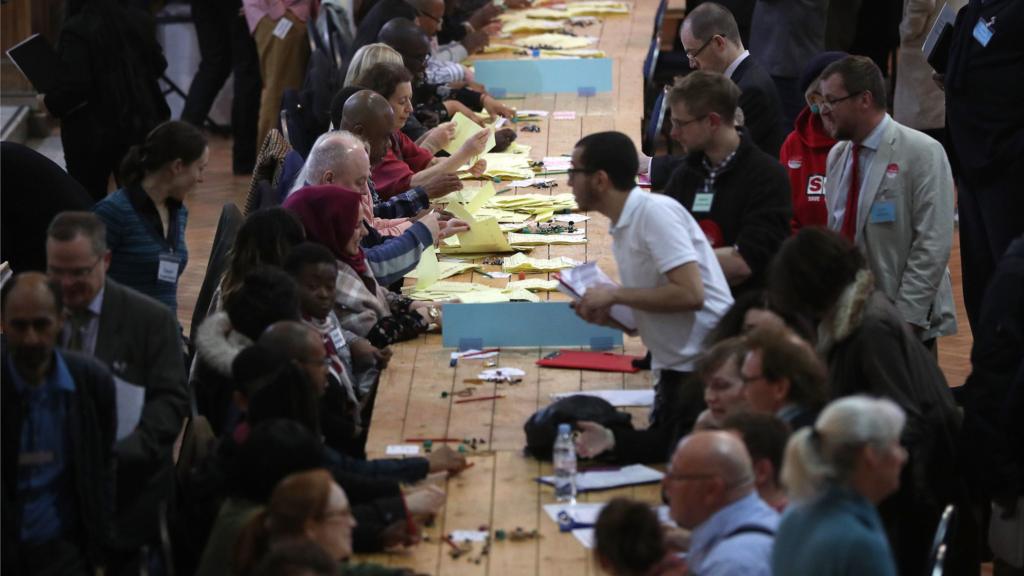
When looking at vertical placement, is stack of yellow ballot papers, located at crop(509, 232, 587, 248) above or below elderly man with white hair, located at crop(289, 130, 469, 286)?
below

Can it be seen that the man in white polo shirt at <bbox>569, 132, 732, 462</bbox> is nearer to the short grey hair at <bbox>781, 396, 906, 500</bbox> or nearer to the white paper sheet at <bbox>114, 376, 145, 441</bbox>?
the white paper sheet at <bbox>114, 376, 145, 441</bbox>

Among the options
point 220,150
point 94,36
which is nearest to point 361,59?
point 94,36

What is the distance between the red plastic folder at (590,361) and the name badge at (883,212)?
1.02 meters

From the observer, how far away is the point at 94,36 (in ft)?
28.0

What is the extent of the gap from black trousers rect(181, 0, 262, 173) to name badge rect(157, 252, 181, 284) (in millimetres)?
5960

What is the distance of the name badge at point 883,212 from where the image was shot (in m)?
5.94

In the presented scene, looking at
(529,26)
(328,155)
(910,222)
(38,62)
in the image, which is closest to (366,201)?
(328,155)

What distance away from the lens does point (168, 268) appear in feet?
18.6

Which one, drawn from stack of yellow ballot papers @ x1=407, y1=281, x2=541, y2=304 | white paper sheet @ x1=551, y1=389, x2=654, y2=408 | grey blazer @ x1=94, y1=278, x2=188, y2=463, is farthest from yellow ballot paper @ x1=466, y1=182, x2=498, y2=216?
grey blazer @ x1=94, y1=278, x2=188, y2=463

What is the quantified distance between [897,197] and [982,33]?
1465 mm

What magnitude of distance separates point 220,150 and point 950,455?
28.2 ft

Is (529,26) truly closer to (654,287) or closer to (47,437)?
(654,287)

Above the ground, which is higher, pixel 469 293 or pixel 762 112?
pixel 762 112

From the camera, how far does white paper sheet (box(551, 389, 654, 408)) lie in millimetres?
5262
